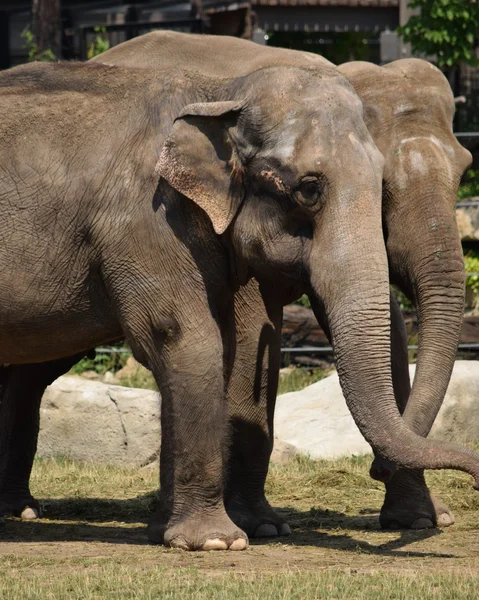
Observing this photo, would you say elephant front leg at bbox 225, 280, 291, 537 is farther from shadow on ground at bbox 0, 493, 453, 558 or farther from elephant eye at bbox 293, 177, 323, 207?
elephant eye at bbox 293, 177, 323, 207

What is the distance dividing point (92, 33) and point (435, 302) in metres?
10.8

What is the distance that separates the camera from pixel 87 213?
6703mm

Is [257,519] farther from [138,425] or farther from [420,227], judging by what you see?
[138,425]

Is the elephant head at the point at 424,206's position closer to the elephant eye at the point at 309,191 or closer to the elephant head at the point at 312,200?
the elephant head at the point at 312,200

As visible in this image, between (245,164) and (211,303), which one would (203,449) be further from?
(245,164)

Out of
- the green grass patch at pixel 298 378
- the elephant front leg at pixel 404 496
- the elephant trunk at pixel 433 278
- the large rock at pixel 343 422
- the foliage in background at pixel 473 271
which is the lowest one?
the green grass patch at pixel 298 378

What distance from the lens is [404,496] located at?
7.64 m

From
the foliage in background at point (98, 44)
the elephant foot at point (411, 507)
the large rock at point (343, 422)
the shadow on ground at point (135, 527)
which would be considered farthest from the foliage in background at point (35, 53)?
the elephant foot at point (411, 507)

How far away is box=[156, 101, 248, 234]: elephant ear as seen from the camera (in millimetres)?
6461

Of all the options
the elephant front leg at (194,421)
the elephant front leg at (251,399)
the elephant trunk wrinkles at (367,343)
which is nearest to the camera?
the elephant trunk wrinkles at (367,343)

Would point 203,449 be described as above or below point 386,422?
below

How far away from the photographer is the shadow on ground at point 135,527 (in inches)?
271

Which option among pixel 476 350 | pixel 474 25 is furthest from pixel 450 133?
pixel 474 25

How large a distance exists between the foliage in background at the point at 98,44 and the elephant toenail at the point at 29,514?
8.86 m
